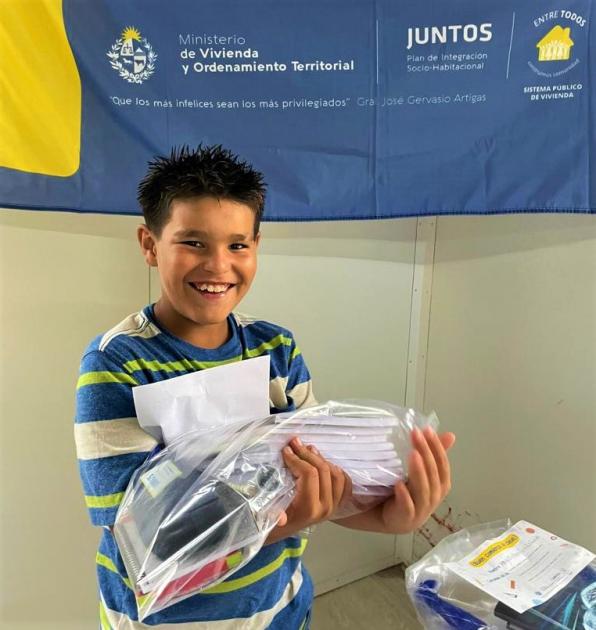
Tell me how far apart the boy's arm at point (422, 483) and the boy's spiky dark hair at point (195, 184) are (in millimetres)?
378

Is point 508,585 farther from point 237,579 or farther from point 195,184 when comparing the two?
point 195,184

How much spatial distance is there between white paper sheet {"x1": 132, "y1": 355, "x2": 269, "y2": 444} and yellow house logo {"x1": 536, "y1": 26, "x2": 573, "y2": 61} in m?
0.89

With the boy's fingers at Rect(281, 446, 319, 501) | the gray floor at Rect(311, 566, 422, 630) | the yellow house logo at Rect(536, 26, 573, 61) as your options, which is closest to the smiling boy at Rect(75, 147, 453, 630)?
the boy's fingers at Rect(281, 446, 319, 501)

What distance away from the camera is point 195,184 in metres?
0.66

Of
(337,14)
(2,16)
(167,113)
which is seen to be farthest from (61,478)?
(337,14)

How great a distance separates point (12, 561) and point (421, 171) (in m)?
1.33

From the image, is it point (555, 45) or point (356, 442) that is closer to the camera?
point (356, 442)

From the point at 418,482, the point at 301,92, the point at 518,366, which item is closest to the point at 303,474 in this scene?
the point at 418,482

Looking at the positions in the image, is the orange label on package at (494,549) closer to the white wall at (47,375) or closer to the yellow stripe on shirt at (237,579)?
the yellow stripe on shirt at (237,579)

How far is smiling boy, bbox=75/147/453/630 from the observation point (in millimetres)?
585

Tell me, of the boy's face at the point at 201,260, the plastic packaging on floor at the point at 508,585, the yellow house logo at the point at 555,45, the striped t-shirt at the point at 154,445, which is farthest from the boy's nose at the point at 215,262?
the yellow house logo at the point at 555,45

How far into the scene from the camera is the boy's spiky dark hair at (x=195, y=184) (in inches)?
25.8

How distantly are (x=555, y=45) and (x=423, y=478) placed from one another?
940 millimetres

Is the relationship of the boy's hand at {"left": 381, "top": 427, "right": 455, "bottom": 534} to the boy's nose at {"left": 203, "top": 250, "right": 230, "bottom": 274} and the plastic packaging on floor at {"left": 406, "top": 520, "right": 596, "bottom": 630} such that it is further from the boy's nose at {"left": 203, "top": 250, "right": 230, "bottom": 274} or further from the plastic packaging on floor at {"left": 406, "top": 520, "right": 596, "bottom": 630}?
the boy's nose at {"left": 203, "top": 250, "right": 230, "bottom": 274}
